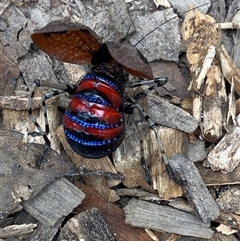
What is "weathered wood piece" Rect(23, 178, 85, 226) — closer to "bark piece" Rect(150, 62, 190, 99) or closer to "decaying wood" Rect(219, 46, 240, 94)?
"bark piece" Rect(150, 62, 190, 99)

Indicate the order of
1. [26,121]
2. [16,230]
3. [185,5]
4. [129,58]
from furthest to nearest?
[185,5] < [26,121] < [16,230] < [129,58]

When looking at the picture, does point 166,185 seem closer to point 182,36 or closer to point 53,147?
point 53,147

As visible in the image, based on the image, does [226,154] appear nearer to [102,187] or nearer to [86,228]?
[102,187]

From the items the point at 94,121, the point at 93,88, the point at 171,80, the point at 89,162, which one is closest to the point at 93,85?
the point at 93,88

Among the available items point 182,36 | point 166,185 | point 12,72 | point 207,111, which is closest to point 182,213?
point 166,185

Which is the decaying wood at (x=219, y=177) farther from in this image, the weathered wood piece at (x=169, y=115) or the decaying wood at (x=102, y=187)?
the decaying wood at (x=102, y=187)

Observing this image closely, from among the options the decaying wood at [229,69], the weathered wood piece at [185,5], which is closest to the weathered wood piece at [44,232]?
the decaying wood at [229,69]
